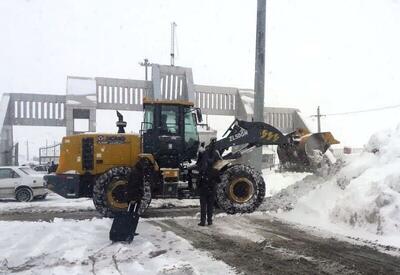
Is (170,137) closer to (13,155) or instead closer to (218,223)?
(218,223)

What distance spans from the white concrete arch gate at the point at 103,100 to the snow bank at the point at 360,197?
14.0 m

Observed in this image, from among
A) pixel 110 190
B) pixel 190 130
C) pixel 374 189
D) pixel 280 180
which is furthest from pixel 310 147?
pixel 280 180

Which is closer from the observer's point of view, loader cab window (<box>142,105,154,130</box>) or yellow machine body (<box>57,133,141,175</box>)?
yellow machine body (<box>57,133,141,175</box>)

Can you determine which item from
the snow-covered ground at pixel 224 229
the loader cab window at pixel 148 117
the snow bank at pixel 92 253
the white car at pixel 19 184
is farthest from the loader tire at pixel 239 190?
the white car at pixel 19 184

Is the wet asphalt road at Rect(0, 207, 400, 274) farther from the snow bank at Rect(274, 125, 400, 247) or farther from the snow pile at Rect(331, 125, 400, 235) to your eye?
the snow pile at Rect(331, 125, 400, 235)

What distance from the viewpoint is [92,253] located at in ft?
25.0

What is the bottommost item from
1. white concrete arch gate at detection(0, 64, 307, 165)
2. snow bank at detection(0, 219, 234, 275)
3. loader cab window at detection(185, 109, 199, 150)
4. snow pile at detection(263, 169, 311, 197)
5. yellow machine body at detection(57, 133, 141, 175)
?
snow bank at detection(0, 219, 234, 275)

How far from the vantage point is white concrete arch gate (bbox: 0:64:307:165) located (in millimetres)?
25391

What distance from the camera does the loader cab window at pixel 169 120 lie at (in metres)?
12.6

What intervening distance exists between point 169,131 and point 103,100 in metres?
14.4

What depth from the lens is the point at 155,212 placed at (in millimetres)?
12969

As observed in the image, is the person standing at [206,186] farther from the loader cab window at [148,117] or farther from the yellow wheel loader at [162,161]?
the loader cab window at [148,117]

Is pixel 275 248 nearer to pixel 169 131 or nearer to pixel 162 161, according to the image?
pixel 162 161

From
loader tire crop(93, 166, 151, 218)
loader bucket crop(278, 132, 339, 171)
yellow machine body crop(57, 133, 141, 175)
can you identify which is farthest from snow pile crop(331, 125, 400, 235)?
A: yellow machine body crop(57, 133, 141, 175)
